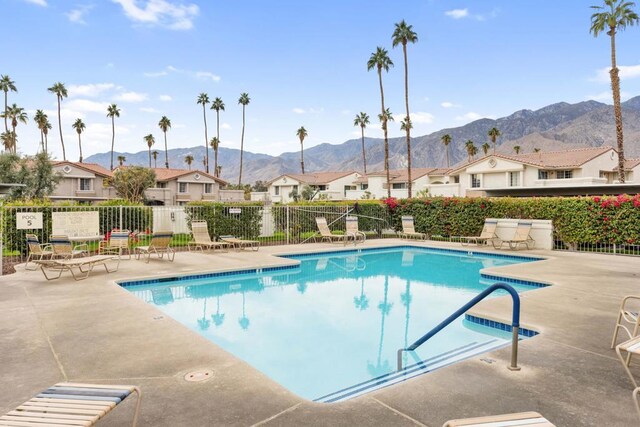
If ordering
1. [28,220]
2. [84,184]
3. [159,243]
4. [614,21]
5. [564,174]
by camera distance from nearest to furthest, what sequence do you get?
[28,220] → [159,243] → [614,21] → [564,174] → [84,184]

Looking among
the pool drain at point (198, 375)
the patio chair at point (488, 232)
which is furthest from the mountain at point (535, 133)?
the pool drain at point (198, 375)

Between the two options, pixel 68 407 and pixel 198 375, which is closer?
pixel 68 407

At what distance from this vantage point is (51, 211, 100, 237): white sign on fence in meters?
12.8

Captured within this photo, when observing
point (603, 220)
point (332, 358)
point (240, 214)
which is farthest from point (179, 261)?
point (603, 220)

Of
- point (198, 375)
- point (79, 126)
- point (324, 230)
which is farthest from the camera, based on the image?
point (79, 126)

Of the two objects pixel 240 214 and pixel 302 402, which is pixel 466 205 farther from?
pixel 302 402

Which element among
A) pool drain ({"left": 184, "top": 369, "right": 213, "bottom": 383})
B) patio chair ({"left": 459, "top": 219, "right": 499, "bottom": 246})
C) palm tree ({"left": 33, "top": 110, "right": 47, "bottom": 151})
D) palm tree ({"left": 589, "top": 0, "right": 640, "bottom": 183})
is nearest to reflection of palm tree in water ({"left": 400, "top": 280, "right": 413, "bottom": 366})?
pool drain ({"left": 184, "top": 369, "right": 213, "bottom": 383})

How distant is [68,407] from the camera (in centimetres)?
226

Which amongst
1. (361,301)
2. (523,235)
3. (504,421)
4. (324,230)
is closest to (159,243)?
(361,301)

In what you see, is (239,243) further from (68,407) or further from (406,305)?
(68,407)

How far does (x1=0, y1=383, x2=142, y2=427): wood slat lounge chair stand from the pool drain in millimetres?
1411

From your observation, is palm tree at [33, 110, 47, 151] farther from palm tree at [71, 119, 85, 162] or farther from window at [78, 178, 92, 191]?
window at [78, 178, 92, 191]

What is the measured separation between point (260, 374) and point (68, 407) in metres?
2.07

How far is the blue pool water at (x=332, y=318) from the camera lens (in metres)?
5.30
